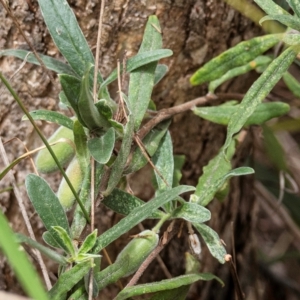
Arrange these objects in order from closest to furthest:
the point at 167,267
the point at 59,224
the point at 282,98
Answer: the point at 59,224 < the point at 167,267 < the point at 282,98

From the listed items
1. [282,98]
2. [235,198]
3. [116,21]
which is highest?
[116,21]

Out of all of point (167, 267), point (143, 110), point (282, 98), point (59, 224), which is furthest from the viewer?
point (282, 98)

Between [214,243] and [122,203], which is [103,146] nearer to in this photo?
[122,203]

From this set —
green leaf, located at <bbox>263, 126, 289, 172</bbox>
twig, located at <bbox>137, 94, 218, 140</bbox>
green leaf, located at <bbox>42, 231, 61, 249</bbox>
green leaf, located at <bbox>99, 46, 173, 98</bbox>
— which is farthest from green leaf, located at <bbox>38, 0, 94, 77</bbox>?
green leaf, located at <bbox>263, 126, 289, 172</bbox>

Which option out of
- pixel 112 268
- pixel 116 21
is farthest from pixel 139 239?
pixel 116 21

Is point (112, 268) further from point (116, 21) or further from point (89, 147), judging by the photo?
point (116, 21)

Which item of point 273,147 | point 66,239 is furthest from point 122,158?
point 273,147

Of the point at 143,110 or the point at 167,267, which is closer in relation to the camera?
the point at 143,110

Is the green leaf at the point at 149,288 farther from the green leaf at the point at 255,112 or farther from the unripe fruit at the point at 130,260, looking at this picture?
the green leaf at the point at 255,112
